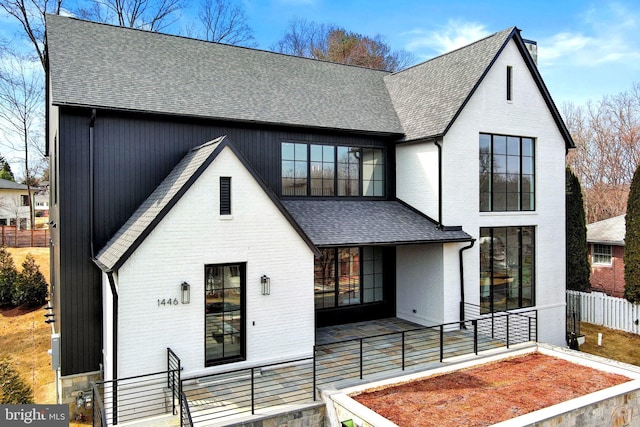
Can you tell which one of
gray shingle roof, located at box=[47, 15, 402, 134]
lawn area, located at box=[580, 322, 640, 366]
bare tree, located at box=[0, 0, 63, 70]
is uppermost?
bare tree, located at box=[0, 0, 63, 70]

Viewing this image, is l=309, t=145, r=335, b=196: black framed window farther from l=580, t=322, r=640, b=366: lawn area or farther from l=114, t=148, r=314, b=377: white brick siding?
l=580, t=322, r=640, b=366: lawn area

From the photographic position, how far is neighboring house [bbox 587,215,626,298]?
22.0m

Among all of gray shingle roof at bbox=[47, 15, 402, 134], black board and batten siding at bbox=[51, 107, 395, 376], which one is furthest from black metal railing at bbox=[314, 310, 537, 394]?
gray shingle roof at bbox=[47, 15, 402, 134]

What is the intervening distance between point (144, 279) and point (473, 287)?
9185 millimetres

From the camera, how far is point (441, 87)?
1469 centimetres

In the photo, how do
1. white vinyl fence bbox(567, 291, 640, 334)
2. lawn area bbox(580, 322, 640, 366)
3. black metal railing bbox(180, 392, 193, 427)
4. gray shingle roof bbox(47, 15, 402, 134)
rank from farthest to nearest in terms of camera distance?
1. white vinyl fence bbox(567, 291, 640, 334)
2. lawn area bbox(580, 322, 640, 366)
3. gray shingle roof bbox(47, 15, 402, 134)
4. black metal railing bbox(180, 392, 193, 427)

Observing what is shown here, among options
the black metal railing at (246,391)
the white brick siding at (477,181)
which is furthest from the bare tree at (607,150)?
the black metal railing at (246,391)

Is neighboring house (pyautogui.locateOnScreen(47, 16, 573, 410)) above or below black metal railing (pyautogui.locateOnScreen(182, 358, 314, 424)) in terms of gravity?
above

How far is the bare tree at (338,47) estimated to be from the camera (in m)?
33.8

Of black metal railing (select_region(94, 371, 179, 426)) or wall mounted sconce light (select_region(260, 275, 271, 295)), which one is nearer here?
black metal railing (select_region(94, 371, 179, 426))

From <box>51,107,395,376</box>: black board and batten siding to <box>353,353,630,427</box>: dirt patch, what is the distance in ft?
20.6

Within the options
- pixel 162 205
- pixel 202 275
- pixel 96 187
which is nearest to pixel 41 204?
pixel 96 187

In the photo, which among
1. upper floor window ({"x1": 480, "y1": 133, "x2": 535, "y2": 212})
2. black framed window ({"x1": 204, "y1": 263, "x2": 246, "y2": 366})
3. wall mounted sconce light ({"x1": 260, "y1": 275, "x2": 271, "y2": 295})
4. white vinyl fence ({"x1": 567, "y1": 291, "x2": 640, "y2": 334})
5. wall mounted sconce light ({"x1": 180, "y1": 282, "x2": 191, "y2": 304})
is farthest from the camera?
white vinyl fence ({"x1": 567, "y1": 291, "x2": 640, "y2": 334})

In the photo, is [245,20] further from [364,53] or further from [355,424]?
[355,424]
